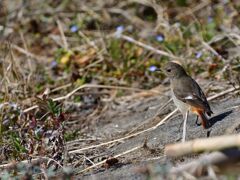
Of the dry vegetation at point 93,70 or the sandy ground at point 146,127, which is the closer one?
the sandy ground at point 146,127

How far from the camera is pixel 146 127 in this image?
6844 millimetres

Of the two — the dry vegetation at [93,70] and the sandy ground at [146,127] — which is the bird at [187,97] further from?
the dry vegetation at [93,70]

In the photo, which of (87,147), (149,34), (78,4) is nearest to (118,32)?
(149,34)

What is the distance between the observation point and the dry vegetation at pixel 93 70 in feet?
19.8

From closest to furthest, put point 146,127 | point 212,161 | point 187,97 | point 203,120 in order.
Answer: point 212,161 → point 203,120 → point 187,97 → point 146,127

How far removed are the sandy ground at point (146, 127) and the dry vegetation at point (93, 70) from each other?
28 millimetres

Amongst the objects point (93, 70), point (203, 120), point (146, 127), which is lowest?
point (93, 70)

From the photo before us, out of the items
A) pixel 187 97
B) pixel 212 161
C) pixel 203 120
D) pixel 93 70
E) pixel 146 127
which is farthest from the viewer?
pixel 93 70

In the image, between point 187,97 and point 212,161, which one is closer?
point 212,161

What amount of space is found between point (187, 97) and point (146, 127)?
773 mm

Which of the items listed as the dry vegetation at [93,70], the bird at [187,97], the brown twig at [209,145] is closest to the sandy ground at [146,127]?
the dry vegetation at [93,70]

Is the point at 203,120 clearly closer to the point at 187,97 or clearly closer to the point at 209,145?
the point at 187,97

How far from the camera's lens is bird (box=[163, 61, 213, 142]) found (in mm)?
5996

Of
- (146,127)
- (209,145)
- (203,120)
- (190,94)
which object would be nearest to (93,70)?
(146,127)
